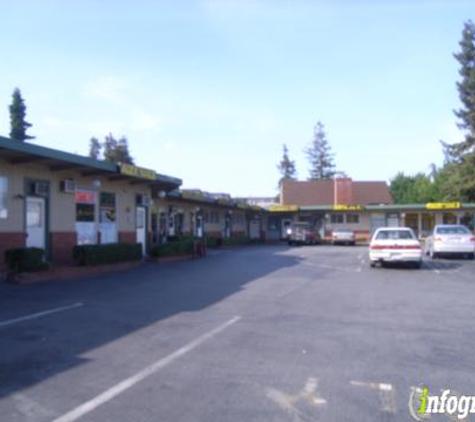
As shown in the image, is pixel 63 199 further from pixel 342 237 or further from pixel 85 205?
pixel 342 237

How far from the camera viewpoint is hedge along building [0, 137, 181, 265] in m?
15.5

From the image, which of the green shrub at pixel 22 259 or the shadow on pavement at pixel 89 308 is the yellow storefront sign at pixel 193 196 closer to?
the shadow on pavement at pixel 89 308

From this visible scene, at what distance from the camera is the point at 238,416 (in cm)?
478

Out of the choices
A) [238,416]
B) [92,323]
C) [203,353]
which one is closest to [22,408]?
[238,416]

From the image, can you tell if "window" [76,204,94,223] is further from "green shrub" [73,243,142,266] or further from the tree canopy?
the tree canopy

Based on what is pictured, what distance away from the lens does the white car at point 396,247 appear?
18.6 meters

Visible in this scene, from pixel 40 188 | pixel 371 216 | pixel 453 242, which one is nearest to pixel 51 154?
pixel 40 188

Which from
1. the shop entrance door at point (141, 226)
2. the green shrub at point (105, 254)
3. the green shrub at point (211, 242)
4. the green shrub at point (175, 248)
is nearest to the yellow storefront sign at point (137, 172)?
the shop entrance door at point (141, 226)

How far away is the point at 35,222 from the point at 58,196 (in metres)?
1.42

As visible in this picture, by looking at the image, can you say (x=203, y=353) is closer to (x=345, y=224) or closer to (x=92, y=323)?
(x=92, y=323)

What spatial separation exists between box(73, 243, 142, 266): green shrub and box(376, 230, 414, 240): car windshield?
352 inches

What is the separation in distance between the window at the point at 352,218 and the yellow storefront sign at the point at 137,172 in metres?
29.7

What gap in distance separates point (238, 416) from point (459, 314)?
6558 millimetres

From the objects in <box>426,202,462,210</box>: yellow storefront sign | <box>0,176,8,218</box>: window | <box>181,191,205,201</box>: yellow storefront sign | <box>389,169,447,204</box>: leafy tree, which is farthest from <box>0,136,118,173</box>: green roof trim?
<box>389,169,447,204</box>: leafy tree
